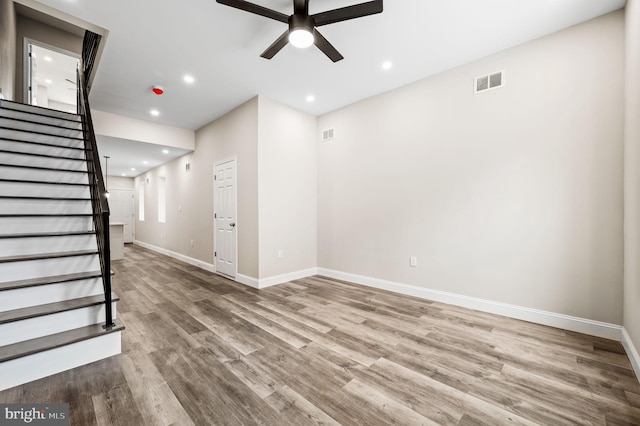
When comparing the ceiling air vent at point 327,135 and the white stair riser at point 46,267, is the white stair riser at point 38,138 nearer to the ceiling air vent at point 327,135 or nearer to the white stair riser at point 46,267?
the white stair riser at point 46,267

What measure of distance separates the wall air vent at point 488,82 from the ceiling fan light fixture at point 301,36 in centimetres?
225

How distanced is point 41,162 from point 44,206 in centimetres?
89

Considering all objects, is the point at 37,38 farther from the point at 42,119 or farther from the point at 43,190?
the point at 43,190

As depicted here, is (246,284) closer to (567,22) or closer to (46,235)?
(46,235)

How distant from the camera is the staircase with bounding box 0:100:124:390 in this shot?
73.6 inches

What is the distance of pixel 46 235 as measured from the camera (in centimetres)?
248

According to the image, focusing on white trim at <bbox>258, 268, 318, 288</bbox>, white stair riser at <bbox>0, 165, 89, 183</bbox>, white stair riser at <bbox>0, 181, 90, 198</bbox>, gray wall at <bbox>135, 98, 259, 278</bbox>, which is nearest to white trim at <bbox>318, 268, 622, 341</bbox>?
white trim at <bbox>258, 268, 318, 288</bbox>

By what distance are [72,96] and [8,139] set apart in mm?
6525

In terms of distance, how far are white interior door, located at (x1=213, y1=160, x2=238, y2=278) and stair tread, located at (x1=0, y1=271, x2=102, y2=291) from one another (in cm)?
241

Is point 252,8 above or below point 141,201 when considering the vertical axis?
above

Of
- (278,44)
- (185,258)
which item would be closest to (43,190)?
(278,44)

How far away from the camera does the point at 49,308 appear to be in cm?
204

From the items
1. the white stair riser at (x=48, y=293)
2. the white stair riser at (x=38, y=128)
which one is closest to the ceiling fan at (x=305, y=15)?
the white stair riser at (x=48, y=293)

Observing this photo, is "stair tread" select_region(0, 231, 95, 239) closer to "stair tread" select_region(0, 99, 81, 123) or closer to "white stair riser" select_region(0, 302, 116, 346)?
"white stair riser" select_region(0, 302, 116, 346)
